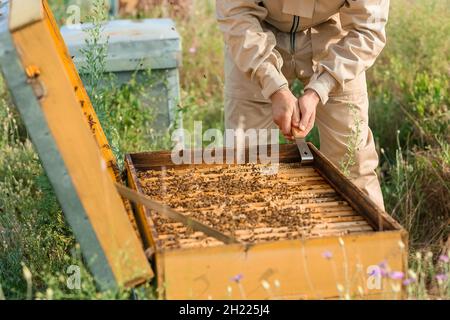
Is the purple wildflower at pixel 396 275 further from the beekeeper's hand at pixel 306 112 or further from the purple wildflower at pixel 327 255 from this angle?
the beekeeper's hand at pixel 306 112

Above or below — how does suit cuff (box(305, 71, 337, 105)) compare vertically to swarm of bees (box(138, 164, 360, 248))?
above

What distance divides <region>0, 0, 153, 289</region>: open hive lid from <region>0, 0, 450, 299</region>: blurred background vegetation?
0.13 metres

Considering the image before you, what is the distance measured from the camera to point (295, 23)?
3658mm

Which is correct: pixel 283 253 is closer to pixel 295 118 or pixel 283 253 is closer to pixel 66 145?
pixel 66 145

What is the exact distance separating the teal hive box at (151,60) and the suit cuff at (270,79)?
1533mm

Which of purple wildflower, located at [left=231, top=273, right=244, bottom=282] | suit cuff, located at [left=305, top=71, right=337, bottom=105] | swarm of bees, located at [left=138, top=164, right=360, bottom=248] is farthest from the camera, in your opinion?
suit cuff, located at [left=305, top=71, right=337, bottom=105]

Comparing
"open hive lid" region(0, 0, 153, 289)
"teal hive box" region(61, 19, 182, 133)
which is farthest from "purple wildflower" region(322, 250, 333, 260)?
"teal hive box" region(61, 19, 182, 133)

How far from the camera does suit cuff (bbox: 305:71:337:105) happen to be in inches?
131

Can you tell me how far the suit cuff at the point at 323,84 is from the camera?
3.34m

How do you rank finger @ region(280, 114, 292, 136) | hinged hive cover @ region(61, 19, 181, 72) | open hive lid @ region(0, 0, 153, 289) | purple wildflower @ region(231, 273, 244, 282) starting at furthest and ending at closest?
hinged hive cover @ region(61, 19, 181, 72), finger @ region(280, 114, 292, 136), purple wildflower @ region(231, 273, 244, 282), open hive lid @ region(0, 0, 153, 289)

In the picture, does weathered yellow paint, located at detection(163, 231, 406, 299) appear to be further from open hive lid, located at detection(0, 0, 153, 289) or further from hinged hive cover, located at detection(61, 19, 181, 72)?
hinged hive cover, located at detection(61, 19, 181, 72)

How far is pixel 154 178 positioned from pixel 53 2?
4545 mm

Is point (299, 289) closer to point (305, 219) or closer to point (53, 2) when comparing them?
point (305, 219)

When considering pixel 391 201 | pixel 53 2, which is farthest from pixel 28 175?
pixel 53 2
